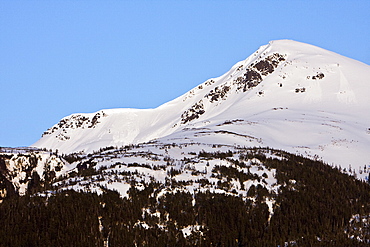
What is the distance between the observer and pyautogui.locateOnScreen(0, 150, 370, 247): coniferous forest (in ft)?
60.8

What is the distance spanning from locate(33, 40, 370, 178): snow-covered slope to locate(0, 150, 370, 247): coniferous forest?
20.1 metres

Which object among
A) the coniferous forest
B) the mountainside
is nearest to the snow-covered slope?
the mountainside

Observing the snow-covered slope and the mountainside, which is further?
the snow-covered slope

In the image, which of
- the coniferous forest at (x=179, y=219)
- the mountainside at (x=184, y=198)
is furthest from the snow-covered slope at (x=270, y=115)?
the coniferous forest at (x=179, y=219)

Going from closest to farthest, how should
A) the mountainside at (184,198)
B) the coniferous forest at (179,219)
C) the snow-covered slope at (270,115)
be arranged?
the coniferous forest at (179,219)
the mountainside at (184,198)
the snow-covered slope at (270,115)

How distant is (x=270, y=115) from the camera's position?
7675cm

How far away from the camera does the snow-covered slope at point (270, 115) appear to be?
51.5 metres

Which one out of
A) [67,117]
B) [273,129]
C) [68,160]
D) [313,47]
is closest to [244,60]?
[313,47]

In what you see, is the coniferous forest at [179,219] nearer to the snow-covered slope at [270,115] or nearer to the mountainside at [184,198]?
the mountainside at [184,198]

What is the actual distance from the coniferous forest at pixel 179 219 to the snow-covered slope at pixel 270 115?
20.1m

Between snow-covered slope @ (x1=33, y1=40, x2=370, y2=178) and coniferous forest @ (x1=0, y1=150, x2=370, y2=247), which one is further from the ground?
snow-covered slope @ (x1=33, y1=40, x2=370, y2=178)

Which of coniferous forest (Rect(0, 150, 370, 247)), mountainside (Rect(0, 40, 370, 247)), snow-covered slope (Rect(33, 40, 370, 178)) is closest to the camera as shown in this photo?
coniferous forest (Rect(0, 150, 370, 247))

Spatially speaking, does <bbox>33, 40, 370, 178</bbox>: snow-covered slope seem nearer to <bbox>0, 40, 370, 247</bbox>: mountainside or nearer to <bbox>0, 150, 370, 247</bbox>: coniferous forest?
<bbox>0, 40, 370, 247</bbox>: mountainside

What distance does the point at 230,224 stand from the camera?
20.8m
